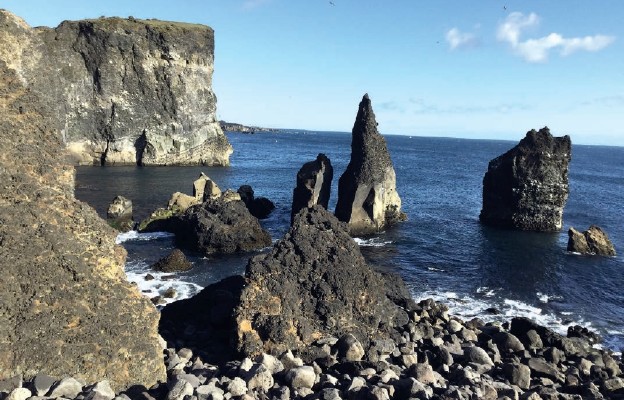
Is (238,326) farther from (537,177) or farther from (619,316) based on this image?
(537,177)

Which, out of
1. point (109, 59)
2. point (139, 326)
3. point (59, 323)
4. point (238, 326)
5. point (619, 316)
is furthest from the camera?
point (109, 59)

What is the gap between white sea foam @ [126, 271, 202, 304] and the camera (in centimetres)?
2520

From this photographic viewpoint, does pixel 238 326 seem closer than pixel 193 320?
Yes

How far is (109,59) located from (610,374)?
3171 inches

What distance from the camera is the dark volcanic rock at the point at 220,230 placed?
3409 cm

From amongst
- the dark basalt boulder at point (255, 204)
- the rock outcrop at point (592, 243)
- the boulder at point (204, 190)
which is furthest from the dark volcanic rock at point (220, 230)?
the rock outcrop at point (592, 243)

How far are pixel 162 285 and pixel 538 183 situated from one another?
1467 inches

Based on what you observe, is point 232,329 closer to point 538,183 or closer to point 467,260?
point 467,260

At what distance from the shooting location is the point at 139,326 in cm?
1192

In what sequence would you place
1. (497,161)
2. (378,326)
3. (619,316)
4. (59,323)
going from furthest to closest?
1. (497,161)
2. (619,316)
3. (378,326)
4. (59,323)

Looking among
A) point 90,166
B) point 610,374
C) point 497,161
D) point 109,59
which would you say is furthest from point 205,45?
point 610,374

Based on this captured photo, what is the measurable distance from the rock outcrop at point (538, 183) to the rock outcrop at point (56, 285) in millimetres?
43106

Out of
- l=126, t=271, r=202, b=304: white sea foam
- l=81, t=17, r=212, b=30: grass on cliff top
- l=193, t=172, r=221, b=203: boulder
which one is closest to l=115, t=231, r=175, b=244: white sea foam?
l=193, t=172, r=221, b=203: boulder

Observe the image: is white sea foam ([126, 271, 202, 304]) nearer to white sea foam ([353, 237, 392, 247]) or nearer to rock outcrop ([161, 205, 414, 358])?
rock outcrop ([161, 205, 414, 358])
